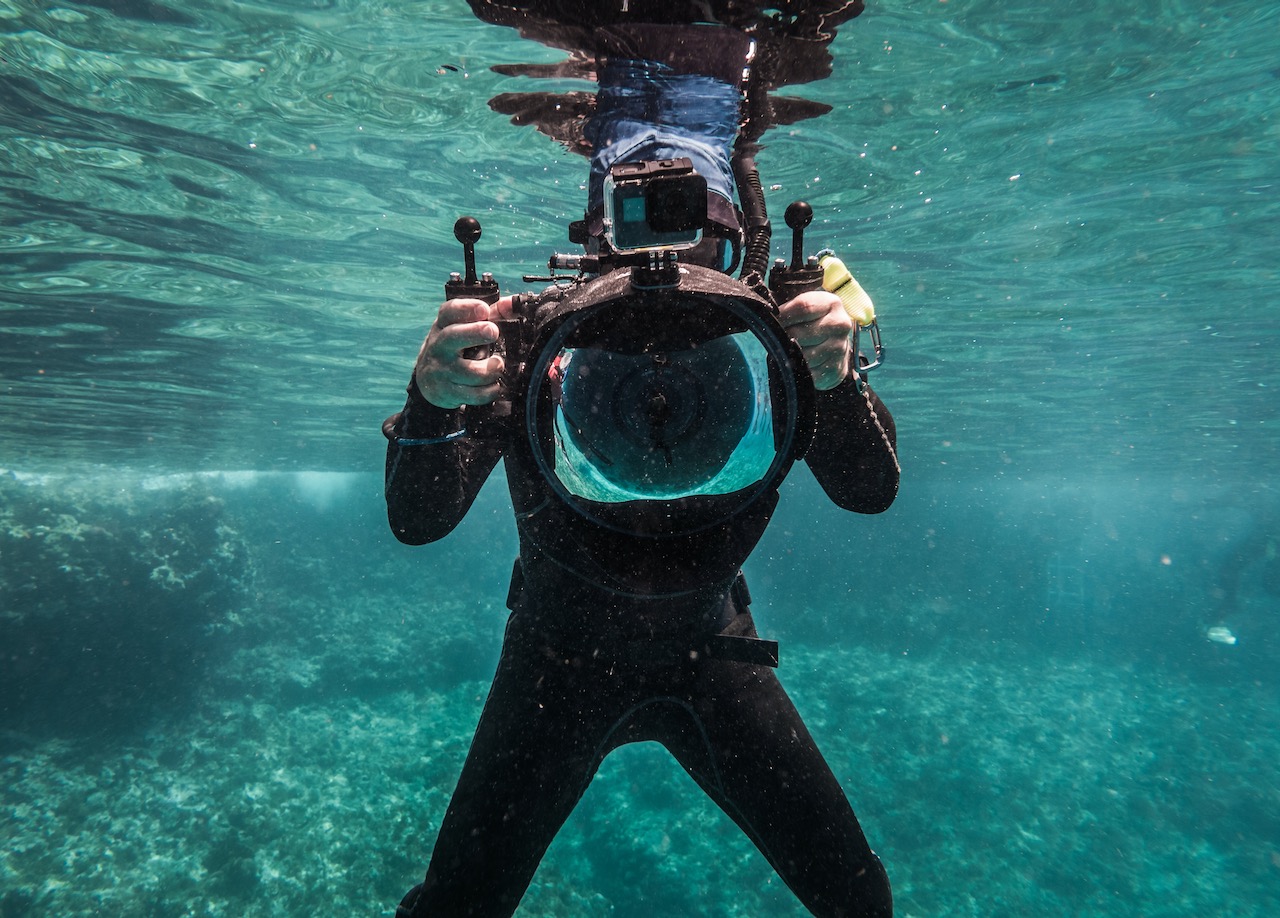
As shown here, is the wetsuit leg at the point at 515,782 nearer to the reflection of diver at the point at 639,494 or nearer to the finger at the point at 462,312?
the reflection of diver at the point at 639,494

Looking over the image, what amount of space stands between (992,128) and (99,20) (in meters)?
9.92

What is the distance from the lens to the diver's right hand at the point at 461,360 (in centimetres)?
212

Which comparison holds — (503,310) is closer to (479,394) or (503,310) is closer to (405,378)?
(479,394)

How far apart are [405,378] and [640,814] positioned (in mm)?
14366

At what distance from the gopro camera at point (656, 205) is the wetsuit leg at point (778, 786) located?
191cm

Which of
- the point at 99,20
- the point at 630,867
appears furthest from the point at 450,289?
the point at 630,867

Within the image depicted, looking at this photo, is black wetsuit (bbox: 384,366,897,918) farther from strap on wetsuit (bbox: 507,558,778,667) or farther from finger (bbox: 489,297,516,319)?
finger (bbox: 489,297,516,319)

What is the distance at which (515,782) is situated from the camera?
2.53 meters

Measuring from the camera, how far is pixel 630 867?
12109 mm

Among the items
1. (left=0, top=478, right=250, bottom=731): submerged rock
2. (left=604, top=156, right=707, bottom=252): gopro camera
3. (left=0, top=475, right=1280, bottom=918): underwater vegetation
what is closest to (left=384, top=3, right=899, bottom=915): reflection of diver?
(left=604, top=156, right=707, bottom=252): gopro camera

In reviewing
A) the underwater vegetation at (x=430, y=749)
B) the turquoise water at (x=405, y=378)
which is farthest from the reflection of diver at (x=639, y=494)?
the underwater vegetation at (x=430, y=749)

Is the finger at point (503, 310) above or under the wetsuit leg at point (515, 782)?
above

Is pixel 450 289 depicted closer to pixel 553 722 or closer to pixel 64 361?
pixel 553 722

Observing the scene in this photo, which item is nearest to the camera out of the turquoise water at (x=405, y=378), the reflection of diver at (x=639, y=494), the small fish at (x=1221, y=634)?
the reflection of diver at (x=639, y=494)
